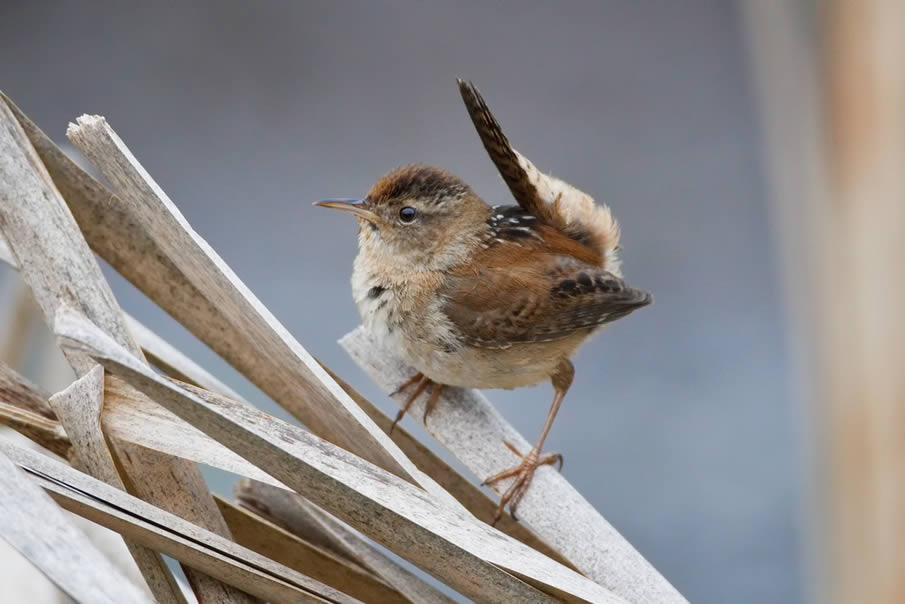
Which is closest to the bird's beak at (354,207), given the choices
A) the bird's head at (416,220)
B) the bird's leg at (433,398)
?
the bird's head at (416,220)

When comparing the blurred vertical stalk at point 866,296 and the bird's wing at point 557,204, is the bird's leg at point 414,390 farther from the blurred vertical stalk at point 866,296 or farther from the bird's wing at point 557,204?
the blurred vertical stalk at point 866,296

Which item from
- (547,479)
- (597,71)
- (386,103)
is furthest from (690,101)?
(547,479)

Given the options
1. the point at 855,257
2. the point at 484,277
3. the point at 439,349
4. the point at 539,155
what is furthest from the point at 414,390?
the point at 539,155

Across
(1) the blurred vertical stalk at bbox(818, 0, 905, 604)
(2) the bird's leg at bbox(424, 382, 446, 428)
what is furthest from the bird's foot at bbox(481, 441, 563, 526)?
(1) the blurred vertical stalk at bbox(818, 0, 905, 604)

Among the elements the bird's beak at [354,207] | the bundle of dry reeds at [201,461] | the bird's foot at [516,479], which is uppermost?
the bird's beak at [354,207]

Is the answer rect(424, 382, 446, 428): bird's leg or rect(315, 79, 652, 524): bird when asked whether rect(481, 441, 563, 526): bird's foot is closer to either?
rect(315, 79, 652, 524): bird

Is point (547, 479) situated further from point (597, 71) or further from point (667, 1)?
point (667, 1)

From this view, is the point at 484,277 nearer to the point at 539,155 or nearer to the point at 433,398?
the point at 433,398
